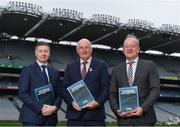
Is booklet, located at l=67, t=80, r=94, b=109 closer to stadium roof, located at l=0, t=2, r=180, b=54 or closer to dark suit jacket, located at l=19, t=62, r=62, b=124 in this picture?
dark suit jacket, located at l=19, t=62, r=62, b=124

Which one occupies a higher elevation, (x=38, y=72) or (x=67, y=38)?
(x=38, y=72)

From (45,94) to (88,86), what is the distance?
593mm

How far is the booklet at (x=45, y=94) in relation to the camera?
5.52 metres

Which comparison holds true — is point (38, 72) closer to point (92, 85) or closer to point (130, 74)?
point (92, 85)

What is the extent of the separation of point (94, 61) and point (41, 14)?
25877 mm

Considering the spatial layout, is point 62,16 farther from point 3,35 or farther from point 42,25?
point 3,35

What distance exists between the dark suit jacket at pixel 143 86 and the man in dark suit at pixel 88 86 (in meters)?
0.25

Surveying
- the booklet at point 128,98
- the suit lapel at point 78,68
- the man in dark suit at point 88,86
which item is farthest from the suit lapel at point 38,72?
the booklet at point 128,98

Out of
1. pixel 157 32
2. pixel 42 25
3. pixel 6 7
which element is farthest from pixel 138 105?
pixel 157 32

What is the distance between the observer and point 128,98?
507cm

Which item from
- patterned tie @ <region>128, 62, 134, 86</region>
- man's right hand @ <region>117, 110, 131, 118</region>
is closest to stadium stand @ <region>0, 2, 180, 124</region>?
patterned tie @ <region>128, 62, 134, 86</region>

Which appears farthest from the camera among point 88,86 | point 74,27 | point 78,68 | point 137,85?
point 74,27

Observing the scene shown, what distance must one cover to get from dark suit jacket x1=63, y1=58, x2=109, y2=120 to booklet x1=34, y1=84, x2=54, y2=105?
190mm

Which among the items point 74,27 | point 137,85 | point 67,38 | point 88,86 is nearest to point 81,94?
point 88,86
